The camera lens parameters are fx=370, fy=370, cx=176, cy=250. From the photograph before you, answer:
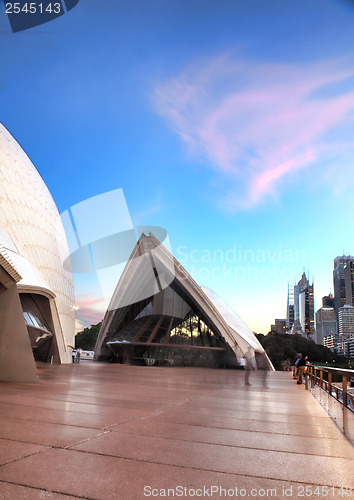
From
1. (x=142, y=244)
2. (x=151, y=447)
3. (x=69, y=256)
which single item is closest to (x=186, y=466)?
(x=151, y=447)

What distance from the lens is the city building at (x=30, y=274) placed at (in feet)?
25.1

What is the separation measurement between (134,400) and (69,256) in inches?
677

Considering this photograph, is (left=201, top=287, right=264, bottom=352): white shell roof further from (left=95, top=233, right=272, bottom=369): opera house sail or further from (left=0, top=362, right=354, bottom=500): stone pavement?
(left=0, top=362, right=354, bottom=500): stone pavement

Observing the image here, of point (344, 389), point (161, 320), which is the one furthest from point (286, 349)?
point (344, 389)

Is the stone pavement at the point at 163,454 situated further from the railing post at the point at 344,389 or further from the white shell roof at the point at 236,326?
the white shell roof at the point at 236,326

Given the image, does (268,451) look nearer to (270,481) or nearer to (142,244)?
(270,481)

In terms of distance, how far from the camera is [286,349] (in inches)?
2522

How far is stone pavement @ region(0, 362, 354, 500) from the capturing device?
2074 millimetres

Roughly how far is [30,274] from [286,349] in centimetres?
5830

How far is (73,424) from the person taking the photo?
3.63m

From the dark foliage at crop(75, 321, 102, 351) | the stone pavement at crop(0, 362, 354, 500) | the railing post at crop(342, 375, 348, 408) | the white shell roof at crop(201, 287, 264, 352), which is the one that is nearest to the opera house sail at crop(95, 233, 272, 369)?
the white shell roof at crop(201, 287, 264, 352)

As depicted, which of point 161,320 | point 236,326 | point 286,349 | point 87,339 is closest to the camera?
point 236,326

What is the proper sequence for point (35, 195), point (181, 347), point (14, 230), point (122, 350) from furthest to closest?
point (122, 350) → point (181, 347) → point (35, 195) → point (14, 230)

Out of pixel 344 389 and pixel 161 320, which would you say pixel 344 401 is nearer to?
pixel 344 389
